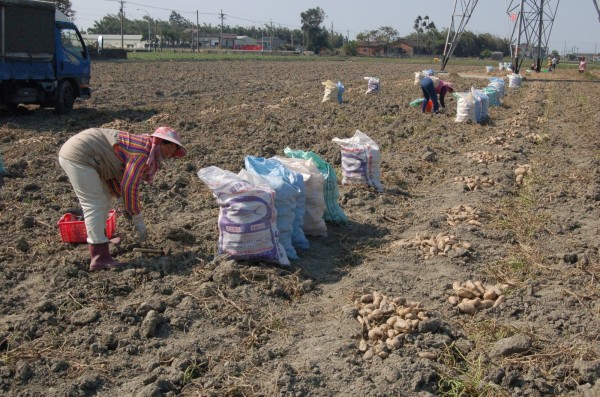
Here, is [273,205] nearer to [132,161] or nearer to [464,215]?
[132,161]

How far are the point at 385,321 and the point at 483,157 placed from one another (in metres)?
5.93

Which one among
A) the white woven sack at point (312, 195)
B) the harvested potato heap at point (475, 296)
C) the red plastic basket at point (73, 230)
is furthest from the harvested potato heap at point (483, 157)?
the red plastic basket at point (73, 230)

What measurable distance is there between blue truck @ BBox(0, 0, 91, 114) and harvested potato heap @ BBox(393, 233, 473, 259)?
10.3m

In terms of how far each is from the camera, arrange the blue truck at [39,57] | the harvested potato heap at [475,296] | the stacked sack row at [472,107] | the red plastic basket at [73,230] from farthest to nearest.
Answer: the stacked sack row at [472,107] < the blue truck at [39,57] < the red plastic basket at [73,230] < the harvested potato heap at [475,296]

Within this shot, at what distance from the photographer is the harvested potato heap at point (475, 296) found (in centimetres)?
434

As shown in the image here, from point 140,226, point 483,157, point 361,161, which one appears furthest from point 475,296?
point 483,157

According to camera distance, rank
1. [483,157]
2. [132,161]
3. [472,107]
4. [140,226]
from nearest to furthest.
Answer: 1. [132,161]
2. [140,226]
3. [483,157]
4. [472,107]

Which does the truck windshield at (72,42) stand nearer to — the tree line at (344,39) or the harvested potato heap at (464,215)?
the harvested potato heap at (464,215)

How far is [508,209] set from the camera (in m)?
6.86

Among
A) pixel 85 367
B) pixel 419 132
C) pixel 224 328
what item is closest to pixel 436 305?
pixel 224 328

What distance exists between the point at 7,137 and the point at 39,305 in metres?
7.57

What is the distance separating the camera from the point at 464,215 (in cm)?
636

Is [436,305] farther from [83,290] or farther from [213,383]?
[83,290]

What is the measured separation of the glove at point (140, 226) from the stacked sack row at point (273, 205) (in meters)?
0.63
